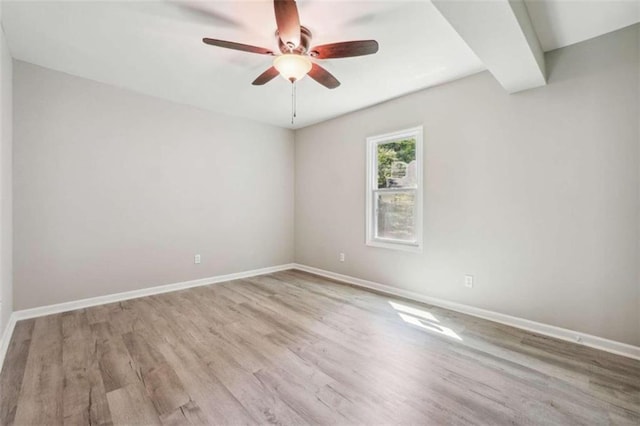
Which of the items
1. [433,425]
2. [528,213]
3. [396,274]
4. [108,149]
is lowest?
[433,425]

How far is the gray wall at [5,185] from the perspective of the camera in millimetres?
2309

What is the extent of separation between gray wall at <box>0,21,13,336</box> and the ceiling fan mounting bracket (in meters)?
2.34

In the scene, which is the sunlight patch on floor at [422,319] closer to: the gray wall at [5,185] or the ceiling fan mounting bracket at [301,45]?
the ceiling fan mounting bracket at [301,45]

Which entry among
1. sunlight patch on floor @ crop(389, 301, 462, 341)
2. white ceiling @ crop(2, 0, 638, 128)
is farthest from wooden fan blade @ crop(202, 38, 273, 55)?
sunlight patch on floor @ crop(389, 301, 462, 341)

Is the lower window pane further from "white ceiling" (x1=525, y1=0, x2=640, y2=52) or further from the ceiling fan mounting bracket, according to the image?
the ceiling fan mounting bracket

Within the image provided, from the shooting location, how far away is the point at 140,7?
202cm

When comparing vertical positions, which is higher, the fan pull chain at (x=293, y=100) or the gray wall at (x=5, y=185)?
the fan pull chain at (x=293, y=100)

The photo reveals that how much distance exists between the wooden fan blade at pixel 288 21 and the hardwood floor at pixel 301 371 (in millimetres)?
2355

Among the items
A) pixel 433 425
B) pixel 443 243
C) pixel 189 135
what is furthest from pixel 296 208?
pixel 433 425

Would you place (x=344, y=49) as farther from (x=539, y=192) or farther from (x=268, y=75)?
(x=539, y=192)

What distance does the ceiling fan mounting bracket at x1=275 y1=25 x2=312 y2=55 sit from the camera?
2.09m

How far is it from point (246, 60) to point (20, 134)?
2458 millimetres

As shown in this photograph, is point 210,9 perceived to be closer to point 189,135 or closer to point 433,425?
point 189,135

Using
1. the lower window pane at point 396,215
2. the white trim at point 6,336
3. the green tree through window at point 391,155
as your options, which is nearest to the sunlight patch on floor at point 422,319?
the lower window pane at point 396,215
